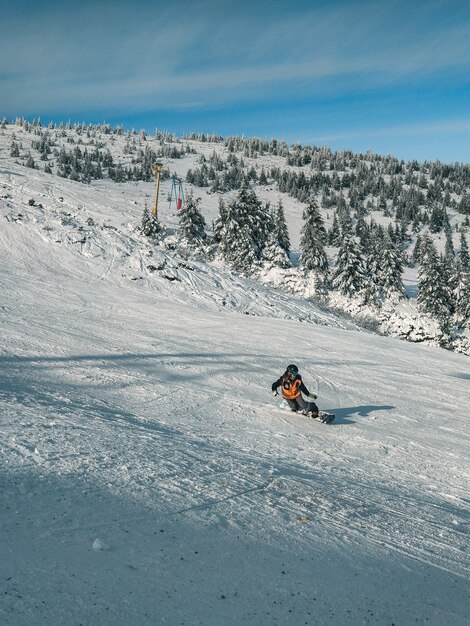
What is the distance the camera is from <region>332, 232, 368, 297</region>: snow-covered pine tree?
171 ft

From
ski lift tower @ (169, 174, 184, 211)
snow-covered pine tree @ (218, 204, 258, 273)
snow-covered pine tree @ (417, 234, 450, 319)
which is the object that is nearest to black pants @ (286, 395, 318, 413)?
snow-covered pine tree @ (218, 204, 258, 273)

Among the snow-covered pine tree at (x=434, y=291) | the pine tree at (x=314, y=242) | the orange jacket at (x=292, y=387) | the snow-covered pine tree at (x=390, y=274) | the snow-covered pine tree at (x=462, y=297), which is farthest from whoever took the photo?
the snow-covered pine tree at (x=390, y=274)

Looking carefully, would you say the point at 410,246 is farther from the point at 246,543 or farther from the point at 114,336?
the point at 246,543

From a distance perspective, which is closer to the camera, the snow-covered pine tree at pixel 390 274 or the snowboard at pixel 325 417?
the snowboard at pixel 325 417

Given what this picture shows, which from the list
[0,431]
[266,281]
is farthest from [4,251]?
[266,281]

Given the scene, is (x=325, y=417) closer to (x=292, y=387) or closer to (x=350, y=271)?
(x=292, y=387)

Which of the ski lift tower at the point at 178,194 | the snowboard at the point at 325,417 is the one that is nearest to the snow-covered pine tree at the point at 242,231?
the ski lift tower at the point at 178,194

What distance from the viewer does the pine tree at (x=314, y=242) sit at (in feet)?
178

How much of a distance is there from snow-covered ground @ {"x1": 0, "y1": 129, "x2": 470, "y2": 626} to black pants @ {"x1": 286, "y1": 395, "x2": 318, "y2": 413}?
23 centimetres

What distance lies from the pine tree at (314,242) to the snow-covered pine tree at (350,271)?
7.92 ft

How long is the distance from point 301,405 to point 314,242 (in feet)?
154

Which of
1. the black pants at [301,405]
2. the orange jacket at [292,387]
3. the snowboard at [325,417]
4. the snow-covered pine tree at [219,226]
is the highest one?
the snow-covered pine tree at [219,226]

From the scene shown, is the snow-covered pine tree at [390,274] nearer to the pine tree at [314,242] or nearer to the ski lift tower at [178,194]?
the pine tree at [314,242]

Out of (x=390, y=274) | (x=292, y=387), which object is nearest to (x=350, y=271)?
(x=390, y=274)
